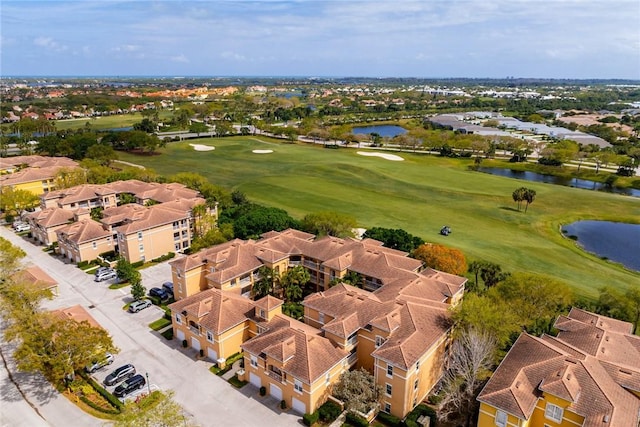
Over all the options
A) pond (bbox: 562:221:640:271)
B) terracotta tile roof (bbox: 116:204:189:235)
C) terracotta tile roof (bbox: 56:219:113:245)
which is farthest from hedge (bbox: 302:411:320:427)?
pond (bbox: 562:221:640:271)

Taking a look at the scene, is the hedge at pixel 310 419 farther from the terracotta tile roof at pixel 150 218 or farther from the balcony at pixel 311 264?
the terracotta tile roof at pixel 150 218

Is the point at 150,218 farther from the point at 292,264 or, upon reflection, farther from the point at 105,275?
the point at 292,264

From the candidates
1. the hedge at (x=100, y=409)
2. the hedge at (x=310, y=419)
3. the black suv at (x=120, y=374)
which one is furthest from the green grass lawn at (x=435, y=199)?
the hedge at (x=100, y=409)

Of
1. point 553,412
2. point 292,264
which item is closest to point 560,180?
point 292,264

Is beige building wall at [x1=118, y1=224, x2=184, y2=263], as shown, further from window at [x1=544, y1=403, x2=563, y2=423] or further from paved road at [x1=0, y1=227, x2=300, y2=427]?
window at [x1=544, y1=403, x2=563, y2=423]

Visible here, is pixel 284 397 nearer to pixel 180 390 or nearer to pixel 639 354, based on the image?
pixel 180 390
